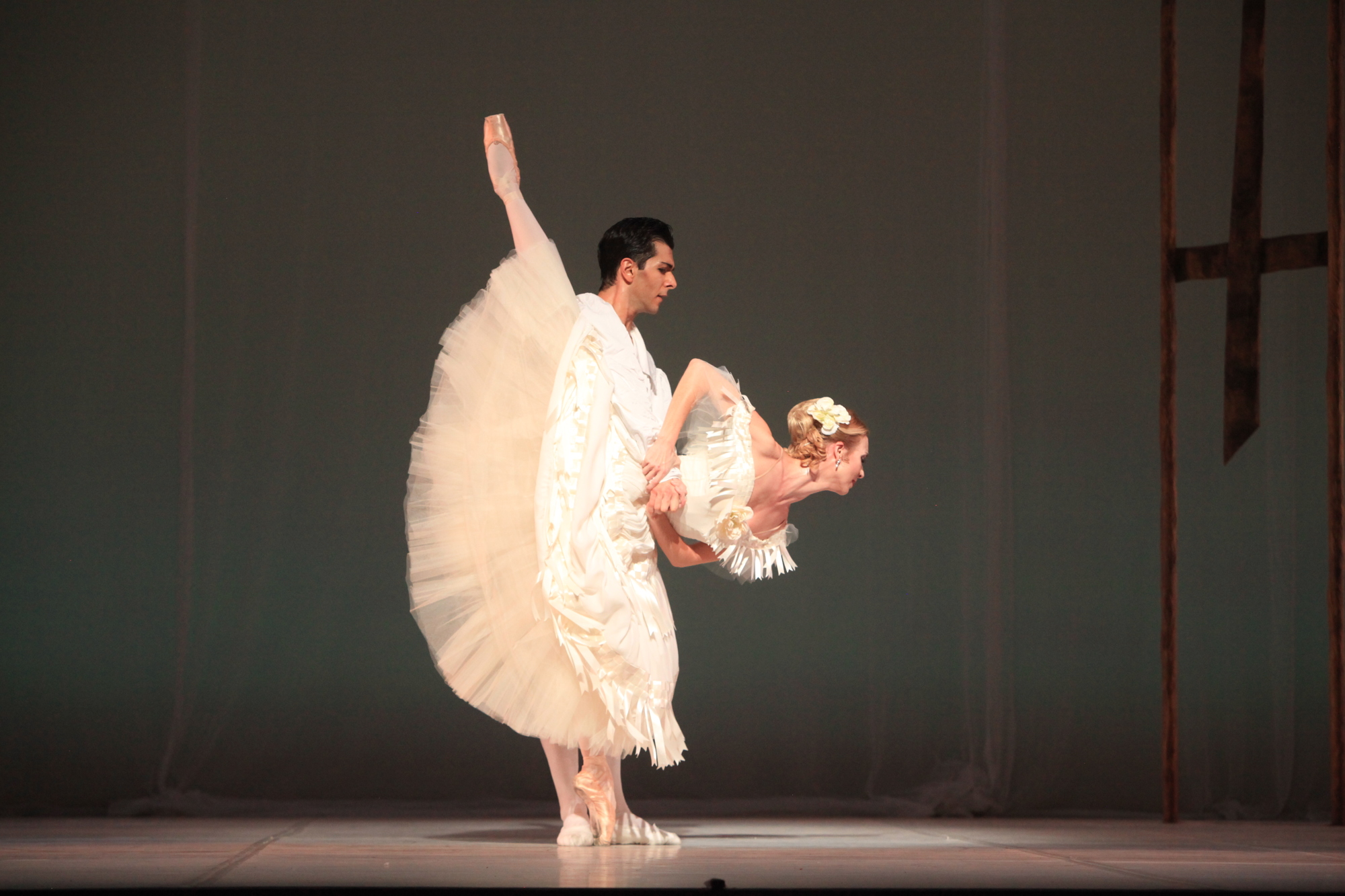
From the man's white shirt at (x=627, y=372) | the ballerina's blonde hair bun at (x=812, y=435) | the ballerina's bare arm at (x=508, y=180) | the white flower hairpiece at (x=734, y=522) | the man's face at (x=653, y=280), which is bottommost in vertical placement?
the white flower hairpiece at (x=734, y=522)

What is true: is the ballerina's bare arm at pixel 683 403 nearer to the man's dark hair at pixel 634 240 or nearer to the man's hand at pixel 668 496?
the man's hand at pixel 668 496

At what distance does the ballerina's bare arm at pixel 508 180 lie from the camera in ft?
11.2

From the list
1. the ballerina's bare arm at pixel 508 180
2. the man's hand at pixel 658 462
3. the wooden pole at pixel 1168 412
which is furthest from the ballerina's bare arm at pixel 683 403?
the wooden pole at pixel 1168 412

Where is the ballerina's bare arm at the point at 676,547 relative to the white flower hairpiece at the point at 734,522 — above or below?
below

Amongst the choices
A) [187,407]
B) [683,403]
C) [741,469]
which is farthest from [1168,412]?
[187,407]

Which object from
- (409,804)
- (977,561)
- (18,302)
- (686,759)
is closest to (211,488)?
(18,302)

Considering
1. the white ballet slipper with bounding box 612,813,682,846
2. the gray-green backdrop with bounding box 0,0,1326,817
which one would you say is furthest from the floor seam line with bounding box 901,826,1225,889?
the gray-green backdrop with bounding box 0,0,1326,817

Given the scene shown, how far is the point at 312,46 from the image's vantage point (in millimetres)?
4945

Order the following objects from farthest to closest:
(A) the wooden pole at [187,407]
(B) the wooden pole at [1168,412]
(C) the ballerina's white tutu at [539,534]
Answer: (A) the wooden pole at [187,407], (B) the wooden pole at [1168,412], (C) the ballerina's white tutu at [539,534]

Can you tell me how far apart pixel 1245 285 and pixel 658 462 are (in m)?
1.97

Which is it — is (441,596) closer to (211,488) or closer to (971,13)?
(211,488)

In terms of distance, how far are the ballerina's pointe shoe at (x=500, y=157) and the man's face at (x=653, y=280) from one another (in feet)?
1.12

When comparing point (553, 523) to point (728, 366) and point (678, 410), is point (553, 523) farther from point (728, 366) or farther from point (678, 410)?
point (728, 366)

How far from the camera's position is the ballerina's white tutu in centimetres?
323
